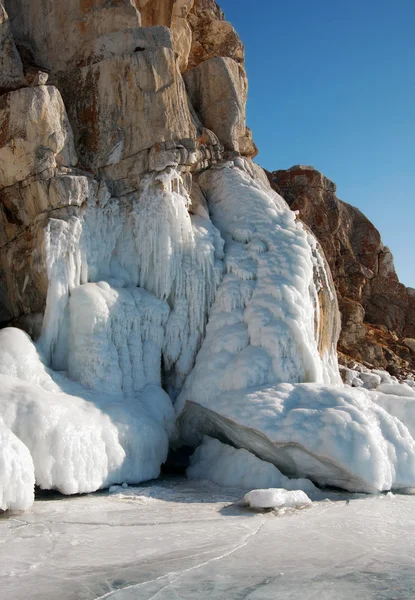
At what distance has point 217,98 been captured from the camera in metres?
15.7

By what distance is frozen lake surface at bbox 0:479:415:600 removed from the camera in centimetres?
560

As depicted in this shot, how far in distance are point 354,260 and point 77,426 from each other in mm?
23245

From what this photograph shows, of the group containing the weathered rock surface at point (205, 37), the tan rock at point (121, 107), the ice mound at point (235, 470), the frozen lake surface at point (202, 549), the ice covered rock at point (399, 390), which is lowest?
the frozen lake surface at point (202, 549)

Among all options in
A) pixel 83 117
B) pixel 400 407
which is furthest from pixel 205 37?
pixel 400 407

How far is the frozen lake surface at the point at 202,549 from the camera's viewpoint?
18.4 ft

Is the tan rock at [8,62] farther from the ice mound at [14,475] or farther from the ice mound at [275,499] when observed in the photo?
the ice mound at [275,499]

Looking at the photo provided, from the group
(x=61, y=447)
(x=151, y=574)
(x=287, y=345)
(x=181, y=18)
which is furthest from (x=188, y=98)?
(x=151, y=574)

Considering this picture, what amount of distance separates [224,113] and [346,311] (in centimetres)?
1220

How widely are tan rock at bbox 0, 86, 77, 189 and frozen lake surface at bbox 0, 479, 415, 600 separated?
6.03 meters

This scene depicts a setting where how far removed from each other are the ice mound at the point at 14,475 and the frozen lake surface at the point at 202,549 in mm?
181

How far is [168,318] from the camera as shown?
40.6 feet

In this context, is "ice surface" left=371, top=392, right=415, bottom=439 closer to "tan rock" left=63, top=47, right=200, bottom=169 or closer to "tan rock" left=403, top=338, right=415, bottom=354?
"tan rock" left=63, top=47, right=200, bottom=169

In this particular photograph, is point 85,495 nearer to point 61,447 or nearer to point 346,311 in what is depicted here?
point 61,447

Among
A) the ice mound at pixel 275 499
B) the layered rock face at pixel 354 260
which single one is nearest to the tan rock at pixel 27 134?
the ice mound at pixel 275 499
